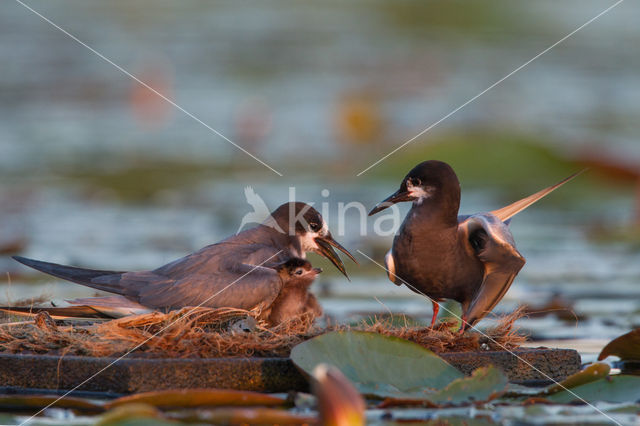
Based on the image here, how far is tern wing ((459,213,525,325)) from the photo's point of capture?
5234 millimetres

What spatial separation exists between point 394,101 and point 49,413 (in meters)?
16.3

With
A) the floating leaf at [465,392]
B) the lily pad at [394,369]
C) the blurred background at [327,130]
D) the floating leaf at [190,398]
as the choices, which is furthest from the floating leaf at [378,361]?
the blurred background at [327,130]

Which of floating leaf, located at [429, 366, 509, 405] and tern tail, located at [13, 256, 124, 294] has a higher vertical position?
tern tail, located at [13, 256, 124, 294]

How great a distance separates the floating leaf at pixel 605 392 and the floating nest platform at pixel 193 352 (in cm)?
47

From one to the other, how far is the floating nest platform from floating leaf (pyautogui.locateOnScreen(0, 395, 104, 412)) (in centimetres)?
22

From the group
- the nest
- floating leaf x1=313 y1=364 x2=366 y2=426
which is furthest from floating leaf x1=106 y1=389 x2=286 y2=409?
floating leaf x1=313 y1=364 x2=366 y2=426

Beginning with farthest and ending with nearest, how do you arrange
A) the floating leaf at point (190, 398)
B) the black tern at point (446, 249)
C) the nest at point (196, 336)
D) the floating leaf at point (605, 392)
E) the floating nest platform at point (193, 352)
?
1. the black tern at point (446, 249)
2. the nest at point (196, 336)
3. the floating nest platform at point (193, 352)
4. the floating leaf at point (605, 392)
5. the floating leaf at point (190, 398)

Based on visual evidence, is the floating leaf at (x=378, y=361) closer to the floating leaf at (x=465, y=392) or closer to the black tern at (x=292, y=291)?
the floating leaf at (x=465, y=392)

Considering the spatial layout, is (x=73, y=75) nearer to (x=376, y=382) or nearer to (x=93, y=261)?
(x=93, y=261)

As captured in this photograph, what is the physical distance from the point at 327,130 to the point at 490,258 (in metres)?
12.9

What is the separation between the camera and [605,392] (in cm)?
480

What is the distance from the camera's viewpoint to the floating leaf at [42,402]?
462 centimetres

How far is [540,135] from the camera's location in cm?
1628

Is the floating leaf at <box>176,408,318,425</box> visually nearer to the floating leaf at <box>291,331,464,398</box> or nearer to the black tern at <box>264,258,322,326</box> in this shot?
the floating leaf at <box>291,331,464,398</box>
